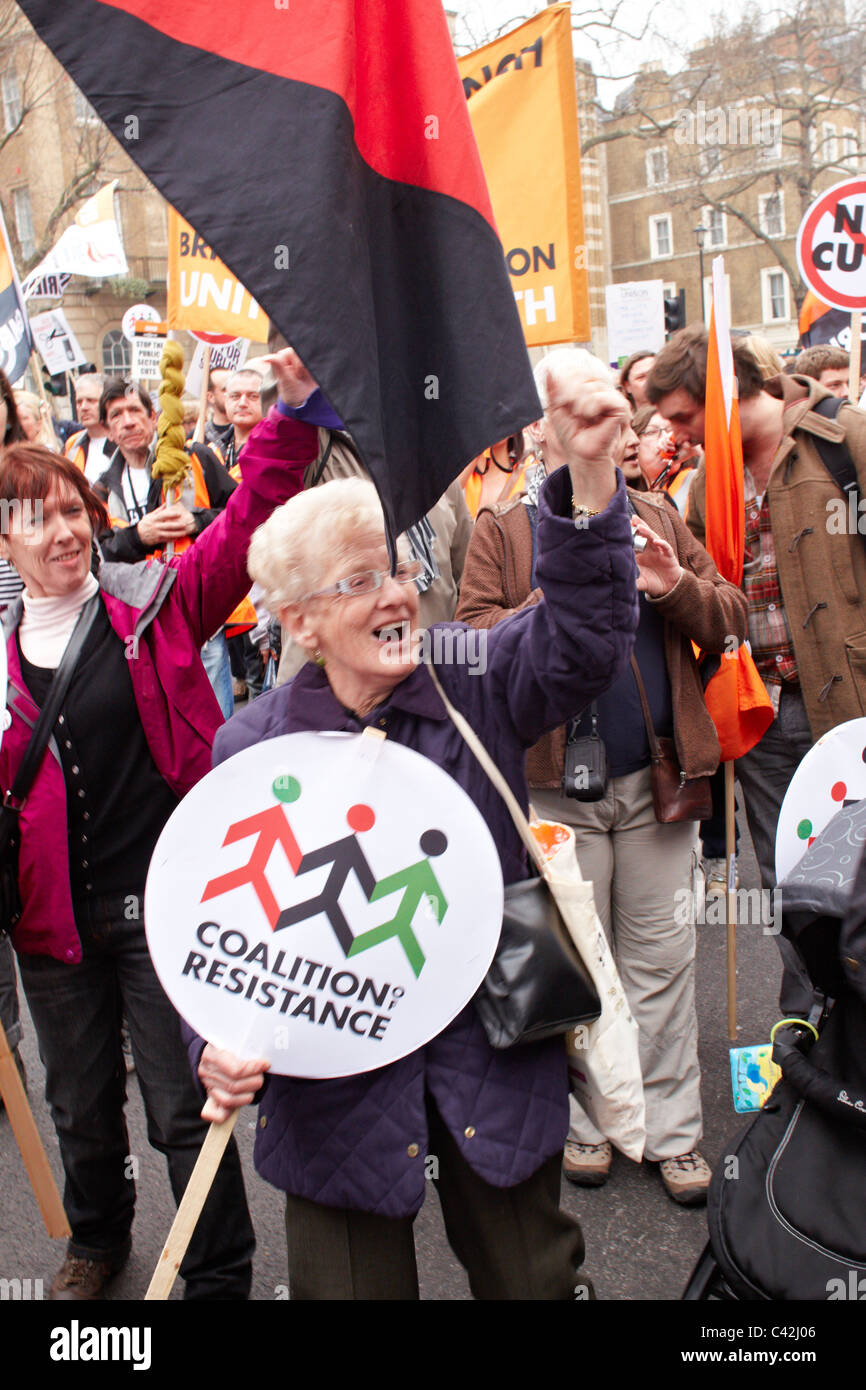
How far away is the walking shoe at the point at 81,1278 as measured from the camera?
3.07 meters

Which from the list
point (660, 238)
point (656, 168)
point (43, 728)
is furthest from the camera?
point (660, 238)

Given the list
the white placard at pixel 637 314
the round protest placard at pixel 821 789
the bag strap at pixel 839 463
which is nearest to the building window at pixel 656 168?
the white placard at pixel 637 314

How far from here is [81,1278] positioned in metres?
3.09

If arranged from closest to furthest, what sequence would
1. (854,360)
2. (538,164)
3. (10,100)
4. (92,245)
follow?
Result: (538,164) → (854,360) → (92,245) → (10,100)

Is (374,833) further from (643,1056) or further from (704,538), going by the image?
(704,538)

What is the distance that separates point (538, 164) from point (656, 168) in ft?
151

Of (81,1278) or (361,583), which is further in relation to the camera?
(81,1278)

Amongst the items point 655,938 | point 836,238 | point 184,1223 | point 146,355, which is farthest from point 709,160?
point 184,1223

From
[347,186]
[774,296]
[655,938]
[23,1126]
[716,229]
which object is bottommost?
[655,938]

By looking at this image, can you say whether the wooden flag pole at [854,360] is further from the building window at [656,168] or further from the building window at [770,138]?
the building window at [656,168]

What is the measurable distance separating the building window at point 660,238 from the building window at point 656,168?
4.40 ft

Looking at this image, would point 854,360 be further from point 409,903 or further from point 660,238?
point 660,238
